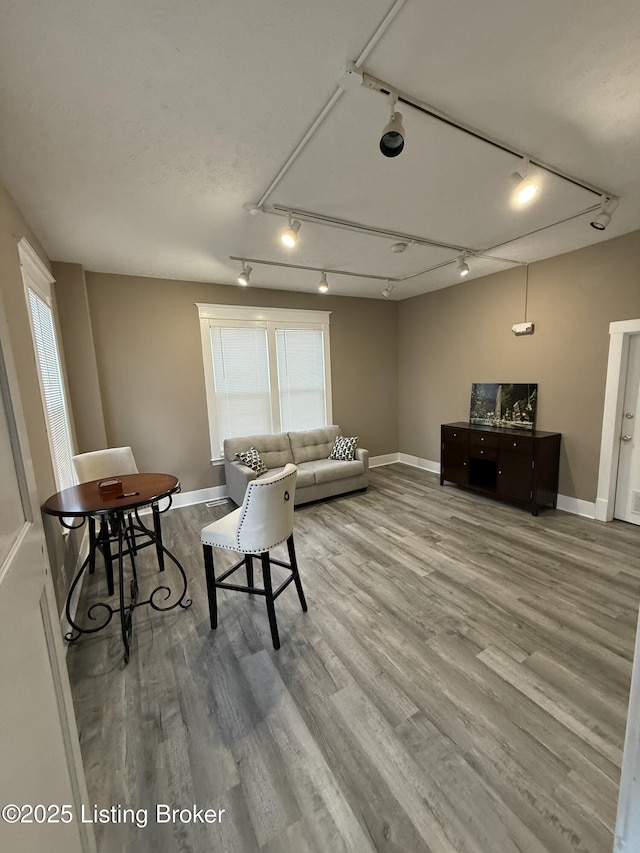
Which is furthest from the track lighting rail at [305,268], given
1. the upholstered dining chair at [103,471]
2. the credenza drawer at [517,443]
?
the credenza drawer at [517,443]

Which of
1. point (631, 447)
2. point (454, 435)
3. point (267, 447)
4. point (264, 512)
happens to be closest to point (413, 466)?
point (454, 435)

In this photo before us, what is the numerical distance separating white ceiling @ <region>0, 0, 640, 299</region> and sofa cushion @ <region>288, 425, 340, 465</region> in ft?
8.53

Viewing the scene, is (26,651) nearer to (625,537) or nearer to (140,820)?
(140,820)

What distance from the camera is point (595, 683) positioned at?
1.71 meters

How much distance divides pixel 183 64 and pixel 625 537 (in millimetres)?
4534

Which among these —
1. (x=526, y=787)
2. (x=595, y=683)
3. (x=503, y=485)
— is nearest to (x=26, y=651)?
(x=526, y=787)

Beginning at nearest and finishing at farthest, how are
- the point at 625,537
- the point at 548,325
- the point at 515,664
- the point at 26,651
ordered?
the point at 26,651 → the point at 515,664 → the point at 625,537 → the point at 548,325

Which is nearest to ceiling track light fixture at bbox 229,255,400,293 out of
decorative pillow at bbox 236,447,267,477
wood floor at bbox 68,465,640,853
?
decorative pillow at bbox 236,447,267,477

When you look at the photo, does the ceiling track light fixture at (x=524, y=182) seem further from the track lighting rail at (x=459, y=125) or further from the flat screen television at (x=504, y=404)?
the flat screen television at (x=504, y=404)

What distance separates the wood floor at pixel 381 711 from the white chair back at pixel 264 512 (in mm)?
617

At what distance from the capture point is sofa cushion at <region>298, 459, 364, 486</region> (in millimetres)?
4215

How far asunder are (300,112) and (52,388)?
8.87ft

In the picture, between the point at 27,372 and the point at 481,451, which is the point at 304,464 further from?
the point at 27,372

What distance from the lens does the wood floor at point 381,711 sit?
121 cm
